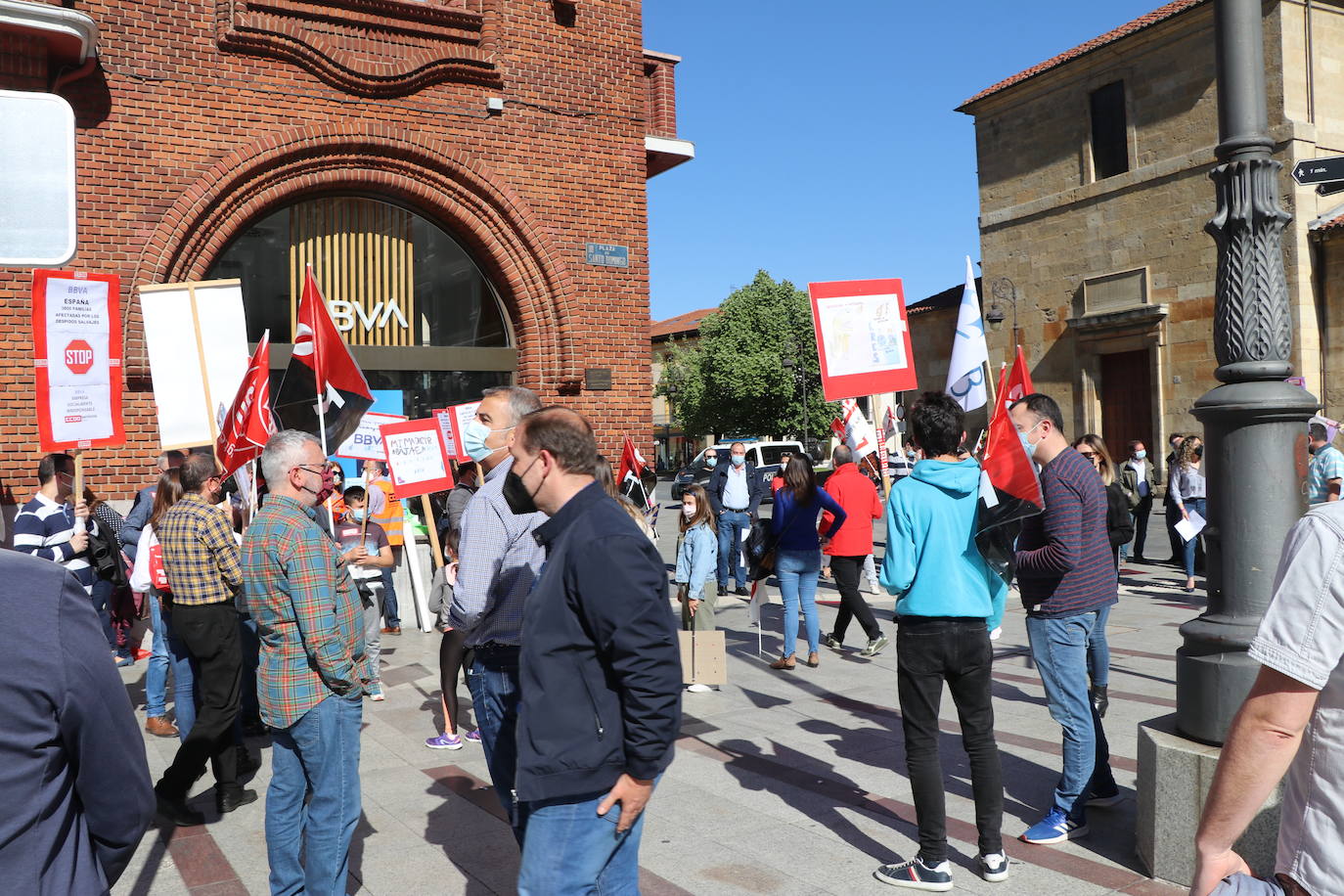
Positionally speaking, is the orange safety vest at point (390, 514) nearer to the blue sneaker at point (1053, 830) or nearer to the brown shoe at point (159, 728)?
the brown shoe at point (159, 728)

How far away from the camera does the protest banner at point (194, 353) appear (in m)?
7.43

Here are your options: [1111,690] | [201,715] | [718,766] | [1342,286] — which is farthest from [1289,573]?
[1342,286]

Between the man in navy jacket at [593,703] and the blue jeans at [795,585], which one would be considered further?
the blue jeans at [795,585]

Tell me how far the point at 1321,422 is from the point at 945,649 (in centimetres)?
880

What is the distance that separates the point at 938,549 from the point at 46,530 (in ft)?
20.0

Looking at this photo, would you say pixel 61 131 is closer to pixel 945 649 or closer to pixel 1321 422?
pixel 945 649

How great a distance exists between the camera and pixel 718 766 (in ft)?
20.0

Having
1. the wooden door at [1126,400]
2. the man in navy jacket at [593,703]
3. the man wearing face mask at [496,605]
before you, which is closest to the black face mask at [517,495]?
the man in navy jacket at [593,703]

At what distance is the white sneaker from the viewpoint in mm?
4262

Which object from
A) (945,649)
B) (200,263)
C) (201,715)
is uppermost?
(200,263)

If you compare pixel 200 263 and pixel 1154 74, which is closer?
pixel 200 263

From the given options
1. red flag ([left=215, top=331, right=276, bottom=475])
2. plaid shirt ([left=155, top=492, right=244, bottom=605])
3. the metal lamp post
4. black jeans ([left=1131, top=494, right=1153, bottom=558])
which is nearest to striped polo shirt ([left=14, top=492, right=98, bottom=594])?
red flag ([left=215, top=331, right=276, bottom=475])

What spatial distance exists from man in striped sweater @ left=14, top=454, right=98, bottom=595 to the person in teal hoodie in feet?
18.8

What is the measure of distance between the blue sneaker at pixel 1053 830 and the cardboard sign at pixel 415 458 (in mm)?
6662
